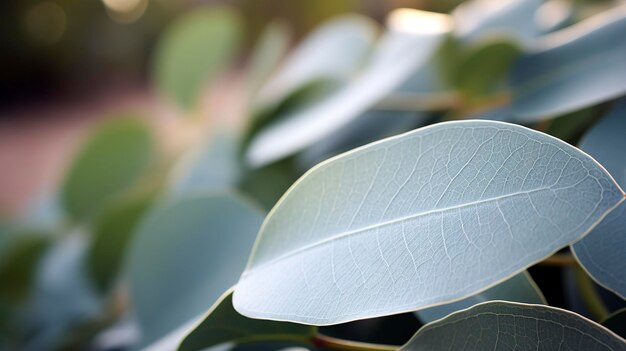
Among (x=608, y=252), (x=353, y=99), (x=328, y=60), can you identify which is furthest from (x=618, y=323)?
(x=328, y=60)

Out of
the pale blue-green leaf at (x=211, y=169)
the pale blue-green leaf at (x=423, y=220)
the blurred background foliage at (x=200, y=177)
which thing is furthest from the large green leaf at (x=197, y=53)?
the pale blue-green leaf at (x=423, y=220)

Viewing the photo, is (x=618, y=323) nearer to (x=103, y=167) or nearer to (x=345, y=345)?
(x=345, y=345)

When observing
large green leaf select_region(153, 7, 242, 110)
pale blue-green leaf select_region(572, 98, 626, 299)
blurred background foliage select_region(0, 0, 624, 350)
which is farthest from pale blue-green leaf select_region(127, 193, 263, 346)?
large green leaf select_region(153, 7, 242, 110)

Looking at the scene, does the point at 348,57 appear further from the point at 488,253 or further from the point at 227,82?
the point at 227,82

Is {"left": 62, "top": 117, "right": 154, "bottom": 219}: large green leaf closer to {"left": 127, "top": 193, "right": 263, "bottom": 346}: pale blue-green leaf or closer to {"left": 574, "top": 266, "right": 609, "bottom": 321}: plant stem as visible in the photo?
{"left": 127, "top": 193, "right": 263, "bottom": 346}: pale blue-green leaf

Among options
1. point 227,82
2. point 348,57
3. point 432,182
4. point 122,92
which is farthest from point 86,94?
point 432,182
